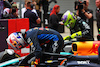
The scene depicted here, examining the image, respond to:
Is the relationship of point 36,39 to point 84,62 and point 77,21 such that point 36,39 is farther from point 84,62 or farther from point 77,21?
point 77,21

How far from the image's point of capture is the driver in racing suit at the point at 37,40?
4.62m

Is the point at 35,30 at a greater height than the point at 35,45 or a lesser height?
greater

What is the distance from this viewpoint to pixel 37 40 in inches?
183

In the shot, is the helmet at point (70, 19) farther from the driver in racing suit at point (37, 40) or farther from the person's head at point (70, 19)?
the driver in racing suit at point (37, 40)

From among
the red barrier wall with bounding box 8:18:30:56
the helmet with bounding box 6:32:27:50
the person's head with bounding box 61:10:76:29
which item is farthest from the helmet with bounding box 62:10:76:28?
the helmet with bounding box 6:32:27:50

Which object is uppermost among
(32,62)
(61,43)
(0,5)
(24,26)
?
(0,5)

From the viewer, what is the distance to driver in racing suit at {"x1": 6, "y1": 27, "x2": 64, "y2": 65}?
4621 mm

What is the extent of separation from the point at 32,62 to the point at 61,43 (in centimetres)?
77

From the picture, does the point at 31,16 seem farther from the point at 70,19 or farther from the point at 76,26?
the point at 76,26

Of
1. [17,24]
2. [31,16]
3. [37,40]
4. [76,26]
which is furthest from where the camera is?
[31,16]

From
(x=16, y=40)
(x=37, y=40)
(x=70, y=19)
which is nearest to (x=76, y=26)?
(x=70, y=19)

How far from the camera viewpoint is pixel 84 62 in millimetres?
3471

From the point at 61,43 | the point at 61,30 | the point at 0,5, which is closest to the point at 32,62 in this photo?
the point at 61,43

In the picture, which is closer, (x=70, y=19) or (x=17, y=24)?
(x=17, y=24)
